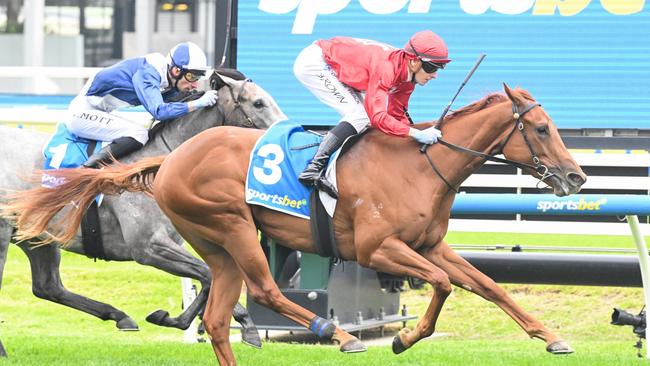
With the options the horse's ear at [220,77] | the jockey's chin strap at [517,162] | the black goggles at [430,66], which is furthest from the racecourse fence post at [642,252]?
the horse's ear at [220,77]

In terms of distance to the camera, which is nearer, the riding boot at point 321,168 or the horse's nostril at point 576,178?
the horse's nostril at point 576,178

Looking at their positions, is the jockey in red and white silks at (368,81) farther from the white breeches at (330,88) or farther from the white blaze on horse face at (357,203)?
the white blaze on horse face at (357,203)

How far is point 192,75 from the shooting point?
726 cm

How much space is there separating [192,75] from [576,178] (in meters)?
2.47

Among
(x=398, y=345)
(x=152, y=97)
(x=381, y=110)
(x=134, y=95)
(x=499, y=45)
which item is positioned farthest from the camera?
(x=499, y=45)

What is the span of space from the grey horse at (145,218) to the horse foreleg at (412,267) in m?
1.17

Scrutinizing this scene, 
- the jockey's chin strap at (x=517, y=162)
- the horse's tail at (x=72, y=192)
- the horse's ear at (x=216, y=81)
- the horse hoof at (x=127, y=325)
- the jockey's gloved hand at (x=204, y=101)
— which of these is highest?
the horse's ear at (x=216, y=81)

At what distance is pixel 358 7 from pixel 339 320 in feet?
6.66

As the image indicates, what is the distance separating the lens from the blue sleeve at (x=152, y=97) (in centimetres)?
706

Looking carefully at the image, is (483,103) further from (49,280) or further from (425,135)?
(49,280)

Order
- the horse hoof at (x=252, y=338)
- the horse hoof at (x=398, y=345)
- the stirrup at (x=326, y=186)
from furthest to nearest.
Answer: the horse hoof at (x=252, y=338), the horse hoof at (x=398, y=345), the stirrup at (x=326, y=186)

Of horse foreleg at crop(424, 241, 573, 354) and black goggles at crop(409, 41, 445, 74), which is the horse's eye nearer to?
black goggles at crop(409, 41, 445, 74)

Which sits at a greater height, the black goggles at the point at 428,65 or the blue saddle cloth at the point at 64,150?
the black goggles at the point at 428,65

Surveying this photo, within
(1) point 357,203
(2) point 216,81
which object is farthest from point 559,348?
(2) point 216,81
